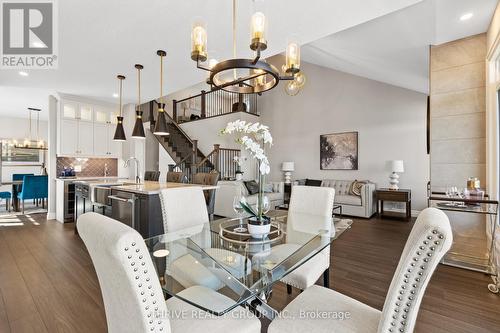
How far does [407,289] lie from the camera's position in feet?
2.86

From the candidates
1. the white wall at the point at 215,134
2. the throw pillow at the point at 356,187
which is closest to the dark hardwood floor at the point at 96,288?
the throw pillow at the point at 356,187

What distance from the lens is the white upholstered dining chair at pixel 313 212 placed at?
1.64m

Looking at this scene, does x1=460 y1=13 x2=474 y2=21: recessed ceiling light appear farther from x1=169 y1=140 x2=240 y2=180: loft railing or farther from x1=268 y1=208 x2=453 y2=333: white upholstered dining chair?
x1=169 y1=140 x2=240 y2=180: loft railing

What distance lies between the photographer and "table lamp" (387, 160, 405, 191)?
5215 mm

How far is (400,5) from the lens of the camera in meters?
2.08

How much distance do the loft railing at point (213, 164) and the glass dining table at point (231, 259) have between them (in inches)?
173

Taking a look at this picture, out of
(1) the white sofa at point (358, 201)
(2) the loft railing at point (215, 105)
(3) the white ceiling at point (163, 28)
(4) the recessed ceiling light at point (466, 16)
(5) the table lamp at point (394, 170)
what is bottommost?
(1) the white sofa at point (358, 201)

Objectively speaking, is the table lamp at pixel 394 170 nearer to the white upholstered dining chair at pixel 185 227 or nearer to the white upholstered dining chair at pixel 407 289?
the white upholstered dining chair at pixel 185 227

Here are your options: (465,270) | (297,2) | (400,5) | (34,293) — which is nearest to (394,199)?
(465,270)

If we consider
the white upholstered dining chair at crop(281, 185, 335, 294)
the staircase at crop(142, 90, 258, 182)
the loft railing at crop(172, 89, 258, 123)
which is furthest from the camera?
the loft railing at crop(172, 89, 258, 123)

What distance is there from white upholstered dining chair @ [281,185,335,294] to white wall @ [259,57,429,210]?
4272 millimetres

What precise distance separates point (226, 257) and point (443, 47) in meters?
3.61

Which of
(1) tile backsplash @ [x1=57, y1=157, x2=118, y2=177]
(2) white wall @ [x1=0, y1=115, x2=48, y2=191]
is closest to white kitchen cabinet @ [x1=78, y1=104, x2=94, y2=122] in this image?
(1) tile backsplash @ [x1=57, y1=157, x2=118, y2=177]

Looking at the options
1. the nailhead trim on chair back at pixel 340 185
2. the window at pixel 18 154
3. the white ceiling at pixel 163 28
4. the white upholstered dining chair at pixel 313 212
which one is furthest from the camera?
the window at pixel 18 154
